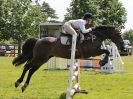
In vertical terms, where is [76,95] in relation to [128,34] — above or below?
below

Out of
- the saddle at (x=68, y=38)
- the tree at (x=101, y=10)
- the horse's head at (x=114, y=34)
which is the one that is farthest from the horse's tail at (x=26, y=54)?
the tree at (x=101, y=10)

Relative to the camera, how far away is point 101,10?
213ft

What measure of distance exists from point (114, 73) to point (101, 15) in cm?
4693

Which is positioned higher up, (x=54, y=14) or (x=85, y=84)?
(x=54, y=14)

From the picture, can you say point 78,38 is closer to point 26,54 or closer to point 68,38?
point 68,38

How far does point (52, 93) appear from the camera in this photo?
35.8 feet

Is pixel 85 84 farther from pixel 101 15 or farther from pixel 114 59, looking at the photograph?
pixel 101 15

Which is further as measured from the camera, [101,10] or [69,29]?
[101,10]

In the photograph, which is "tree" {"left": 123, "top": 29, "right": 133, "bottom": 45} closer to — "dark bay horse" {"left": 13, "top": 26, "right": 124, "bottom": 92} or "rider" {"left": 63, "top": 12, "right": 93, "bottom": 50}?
"dark bay horse" {"left": 13, "top": 26, "right": 124, "bottom": 92}

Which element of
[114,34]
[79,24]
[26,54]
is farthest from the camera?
[26,54]

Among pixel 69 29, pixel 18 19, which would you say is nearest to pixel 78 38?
pixel 69 29

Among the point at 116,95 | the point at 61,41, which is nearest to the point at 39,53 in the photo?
the point at 61,41

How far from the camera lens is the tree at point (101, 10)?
208ft

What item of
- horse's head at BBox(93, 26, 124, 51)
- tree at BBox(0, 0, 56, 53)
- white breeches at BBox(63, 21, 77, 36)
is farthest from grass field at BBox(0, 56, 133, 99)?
tree at BBox(0, 0, 56, 53)
